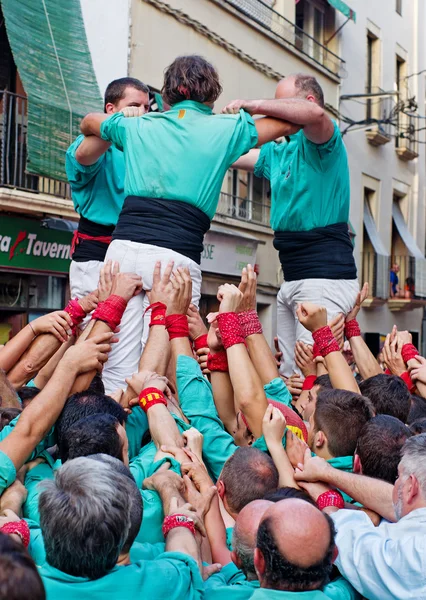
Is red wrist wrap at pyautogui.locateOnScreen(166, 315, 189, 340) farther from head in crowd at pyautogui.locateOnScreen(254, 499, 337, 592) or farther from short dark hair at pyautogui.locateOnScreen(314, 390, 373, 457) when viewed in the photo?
head in crowd at pyautogui.locateOnScreen(254, 499, 337, 592)

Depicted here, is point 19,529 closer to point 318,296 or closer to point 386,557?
point 386,557

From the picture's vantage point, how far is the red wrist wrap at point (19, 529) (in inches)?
104

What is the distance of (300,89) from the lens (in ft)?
16.9

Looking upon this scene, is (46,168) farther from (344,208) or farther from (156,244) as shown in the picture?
(156,244)

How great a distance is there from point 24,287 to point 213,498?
10.3m

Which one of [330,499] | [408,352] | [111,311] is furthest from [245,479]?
[408,352]

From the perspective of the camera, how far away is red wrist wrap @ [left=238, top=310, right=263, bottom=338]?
416 cm

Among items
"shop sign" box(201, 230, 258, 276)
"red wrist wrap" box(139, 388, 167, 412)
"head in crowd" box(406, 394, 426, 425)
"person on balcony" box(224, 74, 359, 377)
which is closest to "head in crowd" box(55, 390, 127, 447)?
"red wrist wrap" box(139, 388, 167, 412)

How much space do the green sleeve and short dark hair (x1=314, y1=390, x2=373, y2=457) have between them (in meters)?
0.38

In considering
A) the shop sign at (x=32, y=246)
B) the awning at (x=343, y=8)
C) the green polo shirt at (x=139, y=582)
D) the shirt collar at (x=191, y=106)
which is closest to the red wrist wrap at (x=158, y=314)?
the shirt collar at (x=191, y=106)

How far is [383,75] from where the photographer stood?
23062mm

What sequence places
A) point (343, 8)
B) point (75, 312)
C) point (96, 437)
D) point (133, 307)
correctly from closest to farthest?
point (96, 437) → point (133, 307) → point (75, 312) → point (343, 8)

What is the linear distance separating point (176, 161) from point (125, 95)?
1083 millimetres

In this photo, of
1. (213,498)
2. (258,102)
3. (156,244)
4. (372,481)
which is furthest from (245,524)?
(258,102)
